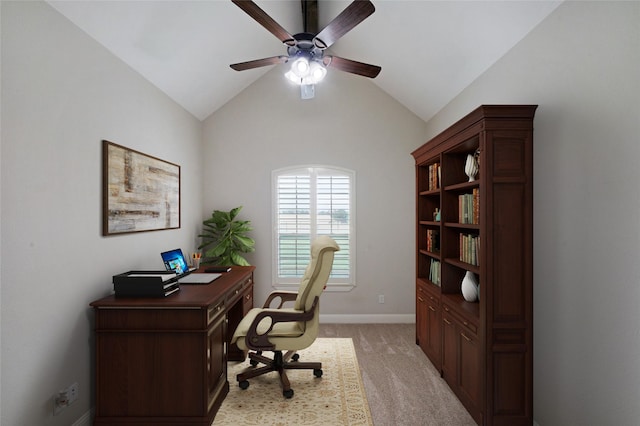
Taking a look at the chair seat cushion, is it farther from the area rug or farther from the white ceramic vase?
the white ceramic vase

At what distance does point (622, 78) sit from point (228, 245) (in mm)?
3825

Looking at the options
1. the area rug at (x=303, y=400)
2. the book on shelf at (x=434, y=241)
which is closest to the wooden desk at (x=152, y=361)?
the area rug at (x=303, y=400)

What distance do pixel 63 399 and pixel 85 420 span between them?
1.18 ft

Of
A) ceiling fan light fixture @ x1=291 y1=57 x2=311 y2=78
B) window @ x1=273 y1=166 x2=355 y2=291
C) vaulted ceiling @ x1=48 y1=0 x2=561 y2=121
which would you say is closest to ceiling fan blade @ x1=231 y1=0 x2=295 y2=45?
ceiling fan light fixture @ x1=291 y1=57 x2=311 y2=78

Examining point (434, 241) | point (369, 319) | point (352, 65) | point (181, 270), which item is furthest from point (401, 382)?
point (352, 65)

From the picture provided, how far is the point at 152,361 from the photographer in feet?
7.54

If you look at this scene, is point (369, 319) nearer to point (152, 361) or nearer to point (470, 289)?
point (470, 289)

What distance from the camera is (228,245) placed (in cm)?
427

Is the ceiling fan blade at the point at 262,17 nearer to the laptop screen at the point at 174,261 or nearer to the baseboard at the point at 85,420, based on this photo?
the laptop screen at the point at 174,261

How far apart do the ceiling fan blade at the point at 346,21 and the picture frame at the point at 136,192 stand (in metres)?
1.72

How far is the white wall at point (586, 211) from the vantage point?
1649 millimetres

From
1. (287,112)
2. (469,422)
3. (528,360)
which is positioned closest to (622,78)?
(528,360)

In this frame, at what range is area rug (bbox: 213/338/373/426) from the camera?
2484 millimetres

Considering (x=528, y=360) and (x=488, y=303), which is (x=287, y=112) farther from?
(x=528, y=360)
